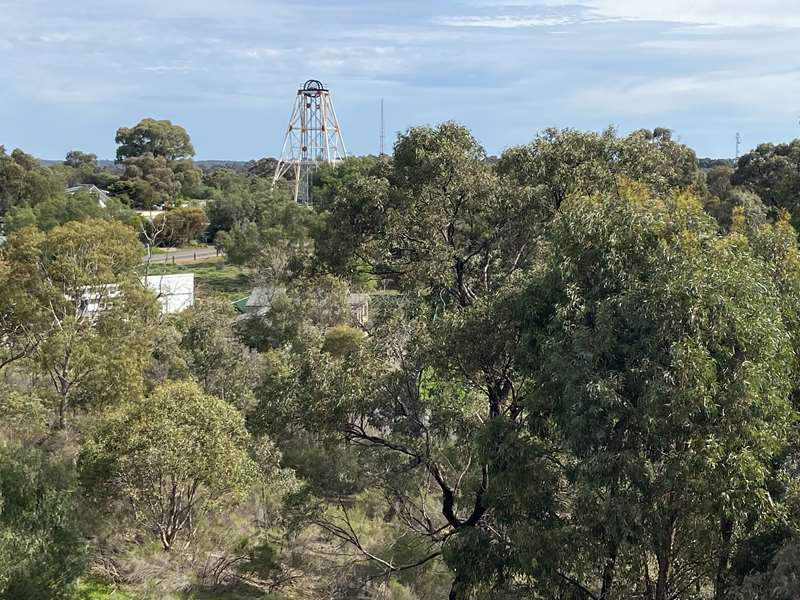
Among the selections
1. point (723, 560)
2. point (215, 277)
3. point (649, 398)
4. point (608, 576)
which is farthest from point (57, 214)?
point (649, 398)

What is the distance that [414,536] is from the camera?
34.2ft

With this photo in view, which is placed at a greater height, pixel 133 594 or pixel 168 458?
pixel 168 458

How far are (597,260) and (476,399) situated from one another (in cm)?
255

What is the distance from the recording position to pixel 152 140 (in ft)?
210

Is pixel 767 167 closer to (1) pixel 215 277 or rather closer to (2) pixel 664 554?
(1) pixel 215 277

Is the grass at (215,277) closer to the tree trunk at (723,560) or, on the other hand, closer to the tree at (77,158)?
the tree trunk at (723,560)

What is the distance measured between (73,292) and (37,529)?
7.70 metres

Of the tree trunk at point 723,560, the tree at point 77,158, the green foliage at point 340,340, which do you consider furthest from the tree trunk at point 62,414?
the tree at point 77,158

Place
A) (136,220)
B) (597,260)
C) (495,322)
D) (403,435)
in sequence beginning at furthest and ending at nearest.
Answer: (136,220), (403,435), (495,322), (597,260)

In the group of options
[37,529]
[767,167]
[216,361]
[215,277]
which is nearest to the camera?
[37,529]

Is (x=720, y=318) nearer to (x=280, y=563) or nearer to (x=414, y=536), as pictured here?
(x=414, y=536)

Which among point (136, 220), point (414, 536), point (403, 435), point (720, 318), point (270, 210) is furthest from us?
point (136, 220)

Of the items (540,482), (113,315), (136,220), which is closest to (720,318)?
(540,482)

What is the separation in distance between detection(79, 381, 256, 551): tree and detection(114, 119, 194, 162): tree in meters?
57.2
